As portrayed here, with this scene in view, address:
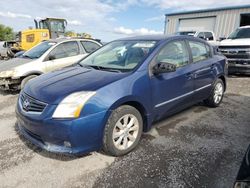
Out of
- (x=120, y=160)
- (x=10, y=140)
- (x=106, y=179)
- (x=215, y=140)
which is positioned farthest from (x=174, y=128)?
(x=10, y=140)

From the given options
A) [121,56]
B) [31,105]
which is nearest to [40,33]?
[121,56]

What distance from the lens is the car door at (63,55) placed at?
656 centimetres

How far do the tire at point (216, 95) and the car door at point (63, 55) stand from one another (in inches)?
156

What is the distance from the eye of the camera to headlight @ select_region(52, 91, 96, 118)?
271 centimetres

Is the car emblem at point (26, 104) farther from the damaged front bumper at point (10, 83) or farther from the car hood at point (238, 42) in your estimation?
the car hood at point (238, 42)

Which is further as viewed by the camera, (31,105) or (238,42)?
(238,42)

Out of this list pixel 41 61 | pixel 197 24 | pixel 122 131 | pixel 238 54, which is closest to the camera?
pixel 122 131

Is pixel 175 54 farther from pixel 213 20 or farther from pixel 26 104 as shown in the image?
pixel 213 20

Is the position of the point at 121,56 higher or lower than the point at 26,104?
higher

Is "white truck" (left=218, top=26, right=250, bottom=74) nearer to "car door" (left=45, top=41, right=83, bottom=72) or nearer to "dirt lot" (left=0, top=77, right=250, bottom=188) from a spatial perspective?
"dirt lot" (left=0, top=77, right=250, bottom=188)

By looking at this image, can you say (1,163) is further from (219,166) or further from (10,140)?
(219,166)

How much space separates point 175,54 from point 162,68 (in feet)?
2.42

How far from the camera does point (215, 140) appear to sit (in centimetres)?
369

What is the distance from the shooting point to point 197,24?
1981 centimetres
